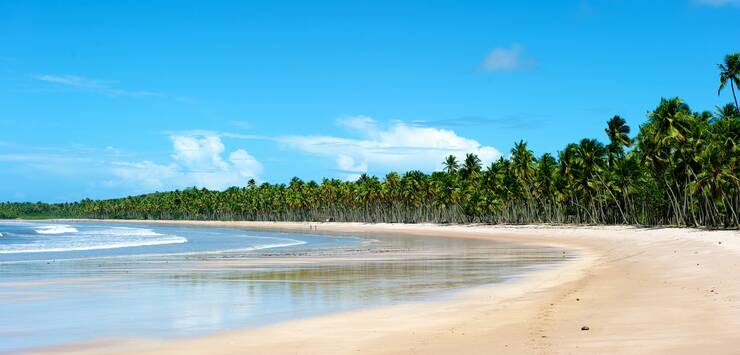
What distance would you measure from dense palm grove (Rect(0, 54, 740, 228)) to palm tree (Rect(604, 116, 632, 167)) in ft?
0.41

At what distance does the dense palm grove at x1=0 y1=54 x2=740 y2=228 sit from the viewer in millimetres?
68938

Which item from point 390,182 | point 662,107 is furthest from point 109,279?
point 390,182

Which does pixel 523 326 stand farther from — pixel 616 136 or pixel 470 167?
pixel 470 167

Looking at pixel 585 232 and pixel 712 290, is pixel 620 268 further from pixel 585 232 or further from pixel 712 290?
pixel 585 232

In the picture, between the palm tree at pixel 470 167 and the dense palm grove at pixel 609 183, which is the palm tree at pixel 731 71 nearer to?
the dense palm grove at pixel 609 183

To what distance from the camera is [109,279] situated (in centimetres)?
2670

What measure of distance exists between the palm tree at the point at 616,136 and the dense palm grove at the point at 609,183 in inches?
5.0

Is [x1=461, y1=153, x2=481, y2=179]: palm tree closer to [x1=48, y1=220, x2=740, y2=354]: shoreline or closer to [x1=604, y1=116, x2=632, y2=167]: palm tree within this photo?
[x1=604, y1=116, x2=632, y2=167]: palm tree

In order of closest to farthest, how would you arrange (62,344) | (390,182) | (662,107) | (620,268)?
(62,344), (620,268), (662,107), (390,182)

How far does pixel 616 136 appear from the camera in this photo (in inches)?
3580

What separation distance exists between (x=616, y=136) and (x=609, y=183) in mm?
6711

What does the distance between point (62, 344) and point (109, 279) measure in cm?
1431

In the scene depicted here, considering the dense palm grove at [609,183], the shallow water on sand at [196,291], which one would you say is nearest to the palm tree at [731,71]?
the dense palm grove at [609,183]

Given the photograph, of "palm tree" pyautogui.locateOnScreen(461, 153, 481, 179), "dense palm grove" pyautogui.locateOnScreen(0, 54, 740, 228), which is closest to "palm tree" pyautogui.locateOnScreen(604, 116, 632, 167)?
"dense palm grove" pyautogui.locateOnScreen(0, 54, 740, 228)
